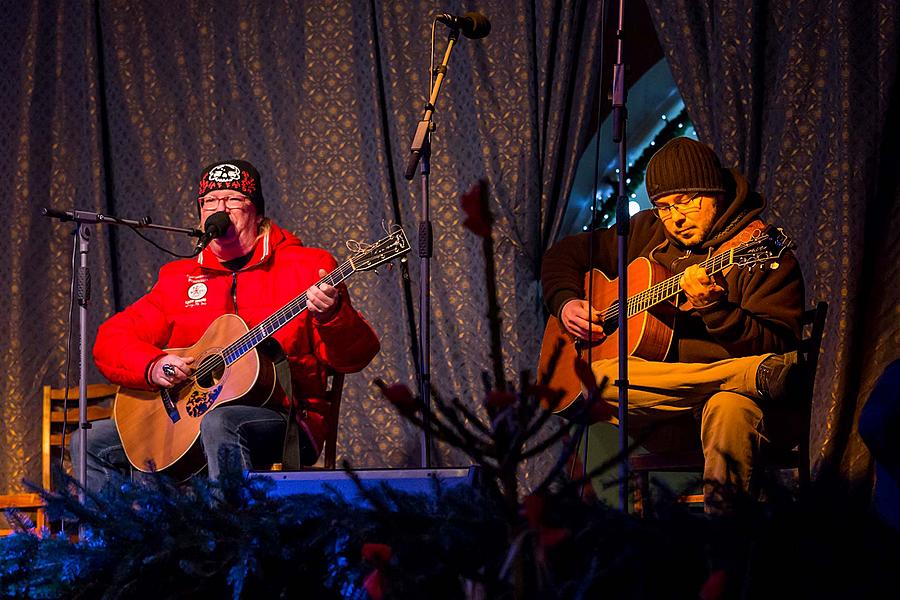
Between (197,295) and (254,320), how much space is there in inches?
10.8

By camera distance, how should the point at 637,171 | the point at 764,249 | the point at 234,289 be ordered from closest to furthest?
the point at 764,249, the point at 234,289, the point at 637,171

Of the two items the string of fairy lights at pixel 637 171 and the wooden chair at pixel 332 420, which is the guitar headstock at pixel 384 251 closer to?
the wooden chair at pixel 332 420

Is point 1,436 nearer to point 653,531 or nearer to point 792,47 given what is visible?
point 792,47

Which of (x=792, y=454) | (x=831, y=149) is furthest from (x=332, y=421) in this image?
(x=831, y=149)

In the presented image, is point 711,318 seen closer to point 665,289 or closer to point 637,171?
point 665,289

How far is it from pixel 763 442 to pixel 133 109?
3435 millimetres

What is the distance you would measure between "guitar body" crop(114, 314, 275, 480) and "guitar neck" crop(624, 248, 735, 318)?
1.17 m

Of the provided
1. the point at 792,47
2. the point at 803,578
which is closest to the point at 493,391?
the point at 803,578

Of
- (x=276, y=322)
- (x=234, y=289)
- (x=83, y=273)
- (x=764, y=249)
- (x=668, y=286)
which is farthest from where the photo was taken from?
(x=234, y=289)

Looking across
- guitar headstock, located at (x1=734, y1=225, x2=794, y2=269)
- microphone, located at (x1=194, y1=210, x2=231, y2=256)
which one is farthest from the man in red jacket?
guitar headstock, located at (x1=734, y1=225, x2=794, y2=269)

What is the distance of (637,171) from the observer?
171 inches

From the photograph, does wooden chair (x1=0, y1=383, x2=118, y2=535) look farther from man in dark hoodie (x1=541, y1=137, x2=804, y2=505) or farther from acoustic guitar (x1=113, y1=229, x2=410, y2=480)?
man in dark hoodie (x1=541, y1=137, x2=804, y2=505)

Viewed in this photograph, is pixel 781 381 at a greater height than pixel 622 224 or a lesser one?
lesser

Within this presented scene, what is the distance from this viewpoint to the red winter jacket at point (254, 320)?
328 cm
